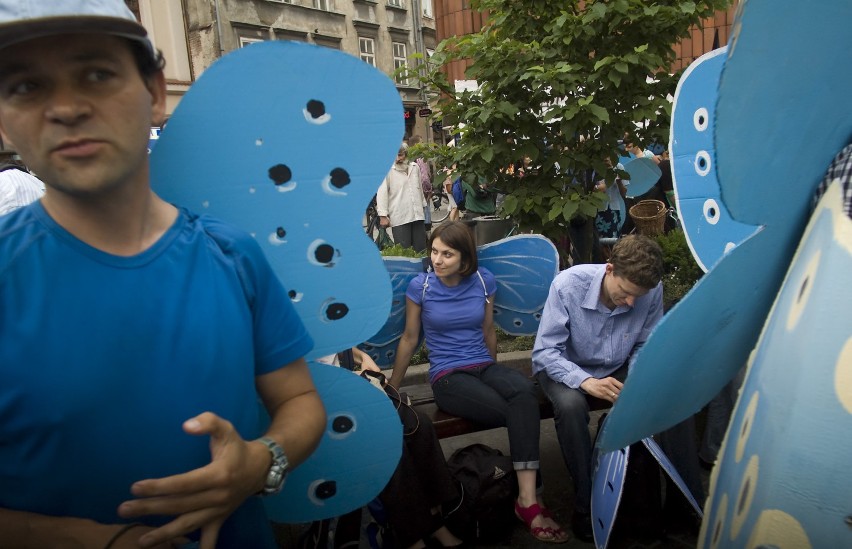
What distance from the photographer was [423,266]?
3479mm

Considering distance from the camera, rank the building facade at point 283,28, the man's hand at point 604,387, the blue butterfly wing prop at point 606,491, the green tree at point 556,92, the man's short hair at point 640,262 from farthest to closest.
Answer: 1. the building facade at point 283,28
2. the green tree at point 556,92
3. the man's hand at point 604,387
4. the man's short hair at point 640,262
5. the blue butterfly wing prop at point 606,491

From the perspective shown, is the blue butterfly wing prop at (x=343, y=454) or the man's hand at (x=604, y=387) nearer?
the blue butterfly wing prop at (x=343, y=454)

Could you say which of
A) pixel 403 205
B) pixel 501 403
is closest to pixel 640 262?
pixel 501 403

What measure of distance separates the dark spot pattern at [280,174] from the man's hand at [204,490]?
682mm

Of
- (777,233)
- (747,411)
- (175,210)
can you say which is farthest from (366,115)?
(747,411)

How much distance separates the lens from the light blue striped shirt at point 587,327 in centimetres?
289

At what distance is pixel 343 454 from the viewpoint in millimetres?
1610

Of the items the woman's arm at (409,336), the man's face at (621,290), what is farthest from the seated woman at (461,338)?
the man's face at (621,290)

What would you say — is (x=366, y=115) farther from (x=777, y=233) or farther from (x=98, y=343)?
(x=777, y=233)

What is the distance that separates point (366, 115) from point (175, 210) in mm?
534

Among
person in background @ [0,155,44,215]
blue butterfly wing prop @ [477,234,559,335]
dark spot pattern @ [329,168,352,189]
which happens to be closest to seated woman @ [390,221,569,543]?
blue butterfly wing prop @ [477,234,559,335]

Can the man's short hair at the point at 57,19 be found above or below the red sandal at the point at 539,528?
above

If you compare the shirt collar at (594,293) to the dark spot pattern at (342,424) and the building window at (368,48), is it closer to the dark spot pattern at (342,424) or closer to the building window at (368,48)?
the dark spot pattern at (342,424)

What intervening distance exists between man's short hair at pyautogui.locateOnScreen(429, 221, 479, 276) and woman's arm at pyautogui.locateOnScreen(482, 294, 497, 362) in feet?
0.64
